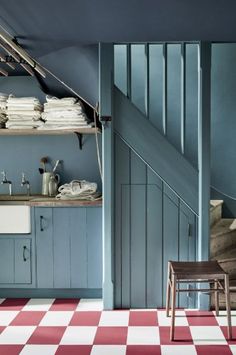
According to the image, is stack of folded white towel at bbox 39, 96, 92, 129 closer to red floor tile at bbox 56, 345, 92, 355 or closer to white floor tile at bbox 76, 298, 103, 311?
white floor tile at bbox 76, 298, 103, 311

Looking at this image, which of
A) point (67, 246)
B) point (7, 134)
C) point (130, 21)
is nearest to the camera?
point (130, 21)

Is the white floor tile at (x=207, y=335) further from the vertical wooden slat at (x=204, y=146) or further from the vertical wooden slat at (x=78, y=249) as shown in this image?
the vertical wooden slat at (x=78, y=249)

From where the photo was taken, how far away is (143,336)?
136 inches

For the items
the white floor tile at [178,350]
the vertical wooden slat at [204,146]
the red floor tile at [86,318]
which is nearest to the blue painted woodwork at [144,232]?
the vertical wooden slat at [204,146]

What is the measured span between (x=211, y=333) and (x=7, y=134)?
2846 millimetres

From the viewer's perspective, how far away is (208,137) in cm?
396

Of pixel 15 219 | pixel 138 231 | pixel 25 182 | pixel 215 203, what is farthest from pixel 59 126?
pixel 215 203

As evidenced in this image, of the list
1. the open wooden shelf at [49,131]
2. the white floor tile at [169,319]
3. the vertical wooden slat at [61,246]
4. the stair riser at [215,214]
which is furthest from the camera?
the stair riser at [215,214]

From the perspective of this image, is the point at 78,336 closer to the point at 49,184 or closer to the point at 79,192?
the point at 79,192

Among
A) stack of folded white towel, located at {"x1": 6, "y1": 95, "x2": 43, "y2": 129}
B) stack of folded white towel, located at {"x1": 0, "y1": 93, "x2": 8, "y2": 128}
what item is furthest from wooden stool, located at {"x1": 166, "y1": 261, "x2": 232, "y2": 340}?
stack of folded white towel, located at {"x1": 0, "y1": 93, "x2": 8, "y2": 128}

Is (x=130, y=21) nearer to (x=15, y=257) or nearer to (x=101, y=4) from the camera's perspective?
(x=101, y=4)

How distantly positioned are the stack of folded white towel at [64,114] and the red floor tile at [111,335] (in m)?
1.91

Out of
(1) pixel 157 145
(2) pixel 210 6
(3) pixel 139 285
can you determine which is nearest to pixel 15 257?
(3) pixel 139 285

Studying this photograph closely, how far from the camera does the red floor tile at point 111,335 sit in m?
3.35
